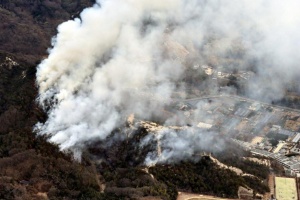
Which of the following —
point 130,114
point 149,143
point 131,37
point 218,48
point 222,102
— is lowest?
point 149,143

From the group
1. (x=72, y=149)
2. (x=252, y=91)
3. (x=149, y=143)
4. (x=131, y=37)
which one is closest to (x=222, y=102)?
(x=252, y=91)

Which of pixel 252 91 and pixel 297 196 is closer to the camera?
pixel 297 196

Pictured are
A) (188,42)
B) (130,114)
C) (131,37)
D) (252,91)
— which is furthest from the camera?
(188,42)

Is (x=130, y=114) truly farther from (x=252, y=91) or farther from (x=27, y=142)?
(x=252, y=91)

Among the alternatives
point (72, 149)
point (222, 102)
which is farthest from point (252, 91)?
point (72, 149)

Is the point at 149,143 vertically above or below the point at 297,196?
above

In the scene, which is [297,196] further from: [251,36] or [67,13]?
[67,13]

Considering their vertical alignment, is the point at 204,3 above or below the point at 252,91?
above

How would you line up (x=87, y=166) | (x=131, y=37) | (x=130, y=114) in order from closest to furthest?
(x=87, y=166) < (x=130, y=114) < (x=131, y=37)

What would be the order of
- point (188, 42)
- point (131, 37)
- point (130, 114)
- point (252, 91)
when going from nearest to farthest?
point (130, 114) → point (131, 37) → point (252, 91) → point (188, 42)
